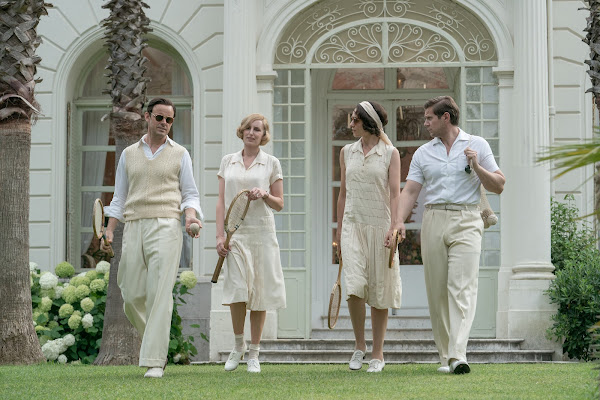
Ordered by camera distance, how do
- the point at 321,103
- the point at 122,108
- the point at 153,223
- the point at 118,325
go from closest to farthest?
the point at 153,223
the point at 118,325
the point at 122,108
the point at 321,103

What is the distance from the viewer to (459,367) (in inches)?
299

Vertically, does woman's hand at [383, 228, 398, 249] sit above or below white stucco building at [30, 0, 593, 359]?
below

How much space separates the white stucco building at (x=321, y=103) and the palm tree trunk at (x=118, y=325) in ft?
5.57

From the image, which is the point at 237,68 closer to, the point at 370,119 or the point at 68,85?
the point at 68,85

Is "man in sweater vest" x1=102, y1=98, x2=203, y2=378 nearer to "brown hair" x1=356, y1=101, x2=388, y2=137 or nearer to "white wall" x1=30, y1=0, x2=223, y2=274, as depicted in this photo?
"brown hair" x1=356, y1=101, x2=388, y2=137

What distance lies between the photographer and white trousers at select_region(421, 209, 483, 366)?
767 centimetres

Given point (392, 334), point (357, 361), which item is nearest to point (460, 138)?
point (357, 361)

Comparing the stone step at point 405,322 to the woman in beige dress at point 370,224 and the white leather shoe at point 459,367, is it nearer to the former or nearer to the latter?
the woman in beige dress at point 370,224

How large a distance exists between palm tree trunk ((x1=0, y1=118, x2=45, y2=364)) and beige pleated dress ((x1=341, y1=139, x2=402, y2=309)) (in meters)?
3.21

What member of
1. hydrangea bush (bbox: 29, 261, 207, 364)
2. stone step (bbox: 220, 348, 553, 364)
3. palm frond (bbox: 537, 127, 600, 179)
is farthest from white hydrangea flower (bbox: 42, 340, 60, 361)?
palm frond (bbox: 537, 127, 600, 179)

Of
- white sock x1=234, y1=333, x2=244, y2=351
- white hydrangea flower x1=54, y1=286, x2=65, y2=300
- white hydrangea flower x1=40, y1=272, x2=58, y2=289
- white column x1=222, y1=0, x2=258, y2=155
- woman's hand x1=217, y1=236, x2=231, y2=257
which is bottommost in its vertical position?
white sock x1=234, y1=333, x2=244, y2=351

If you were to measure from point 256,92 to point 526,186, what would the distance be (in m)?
3.17

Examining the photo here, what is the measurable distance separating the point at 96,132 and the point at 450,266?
8070mm

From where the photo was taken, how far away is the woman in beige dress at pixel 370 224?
8320mm
